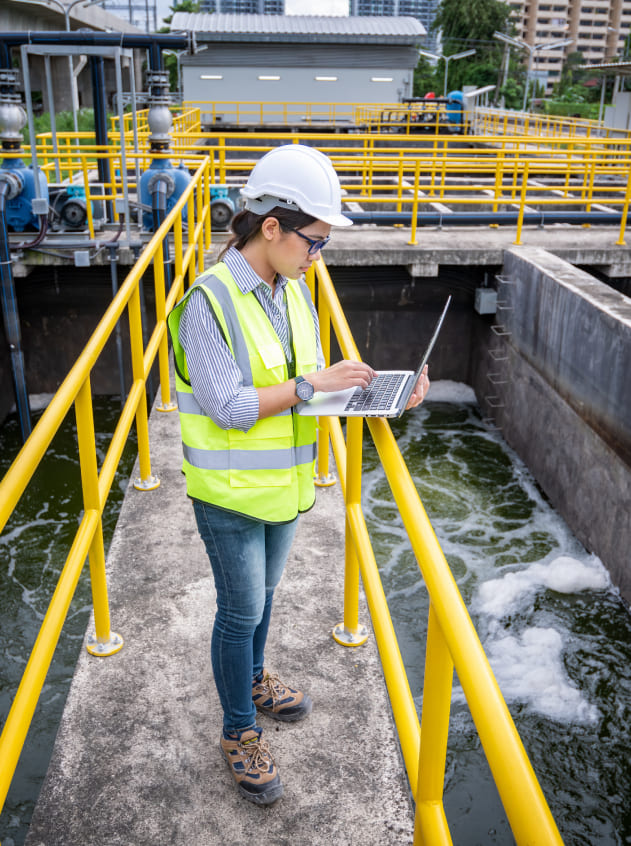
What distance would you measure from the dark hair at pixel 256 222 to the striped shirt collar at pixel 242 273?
0.15ft

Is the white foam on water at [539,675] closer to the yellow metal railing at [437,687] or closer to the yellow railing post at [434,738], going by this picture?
the yellow metal railing at [437,687]

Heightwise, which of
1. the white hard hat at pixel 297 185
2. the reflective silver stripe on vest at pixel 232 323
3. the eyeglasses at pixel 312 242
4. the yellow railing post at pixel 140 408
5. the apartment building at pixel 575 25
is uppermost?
the apartment building at pixel 575 25

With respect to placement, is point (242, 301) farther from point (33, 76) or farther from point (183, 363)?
point (33, 76)

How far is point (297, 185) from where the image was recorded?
1.71 metres

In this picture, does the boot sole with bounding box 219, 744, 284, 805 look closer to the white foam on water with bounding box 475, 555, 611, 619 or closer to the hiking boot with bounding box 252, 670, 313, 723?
the hiking boot with bounding box 252, 670, 313, 723

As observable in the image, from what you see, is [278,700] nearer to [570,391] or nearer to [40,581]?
[40,581]

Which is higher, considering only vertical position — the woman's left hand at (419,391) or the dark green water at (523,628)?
the woman's left hand at (419,391)

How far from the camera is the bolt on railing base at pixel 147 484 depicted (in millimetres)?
3688

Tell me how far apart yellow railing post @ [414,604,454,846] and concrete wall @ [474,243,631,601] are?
5164 mm

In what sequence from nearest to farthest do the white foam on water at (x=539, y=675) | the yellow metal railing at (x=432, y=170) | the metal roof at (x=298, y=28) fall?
the white foam on water at (x=539, y=675) → the yellow metal railing at (x=432, y=170) → the metal roof at (x=298, y=28)

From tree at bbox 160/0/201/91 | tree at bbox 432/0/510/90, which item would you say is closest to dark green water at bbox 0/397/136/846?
tree at bbox 160/0/201/91

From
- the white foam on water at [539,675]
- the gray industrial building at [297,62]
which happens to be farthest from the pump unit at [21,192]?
the gray industrial building at [297,62]

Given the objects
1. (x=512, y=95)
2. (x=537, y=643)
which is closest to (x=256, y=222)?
(x=537, y=643)

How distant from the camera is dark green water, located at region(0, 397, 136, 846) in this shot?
4320mm
